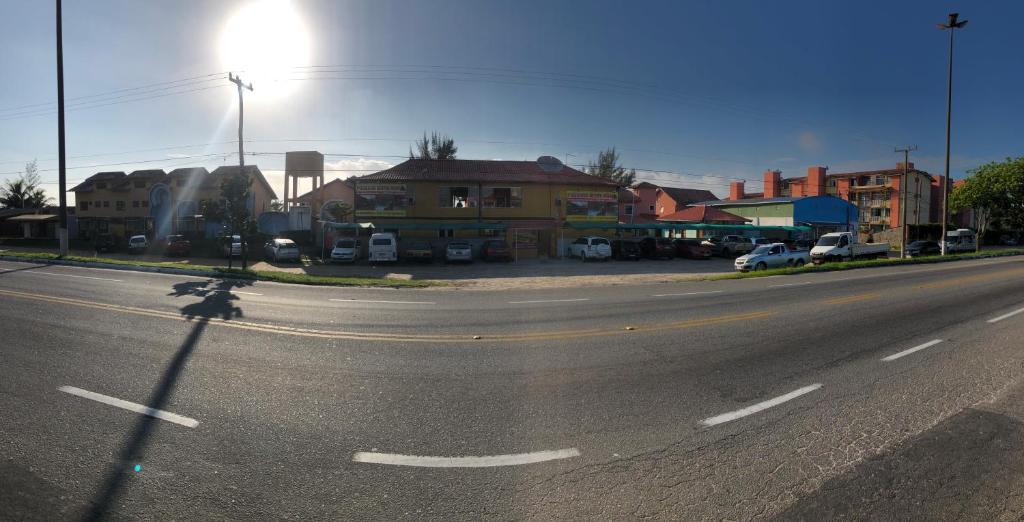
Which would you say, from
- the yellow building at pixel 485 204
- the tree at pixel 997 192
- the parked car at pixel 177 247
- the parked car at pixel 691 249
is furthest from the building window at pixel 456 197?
the tree at pixel 997 192

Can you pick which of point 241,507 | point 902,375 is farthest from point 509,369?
point 902,375

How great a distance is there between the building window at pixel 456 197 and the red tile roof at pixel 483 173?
90 centimetres

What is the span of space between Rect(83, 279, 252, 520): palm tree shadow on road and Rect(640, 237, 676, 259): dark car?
2706 cm

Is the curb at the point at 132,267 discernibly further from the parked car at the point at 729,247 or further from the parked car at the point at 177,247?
the parked car at the point at 729,247

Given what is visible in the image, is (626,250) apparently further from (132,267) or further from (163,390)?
(163,390)

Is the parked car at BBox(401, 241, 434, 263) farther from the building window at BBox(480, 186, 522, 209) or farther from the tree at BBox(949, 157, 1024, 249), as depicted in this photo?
the tree at BBox(949, 157, 1024, 249)

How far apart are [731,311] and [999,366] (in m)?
4.72

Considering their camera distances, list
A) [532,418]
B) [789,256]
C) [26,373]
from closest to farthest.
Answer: [532,418]
[26,373]
[789,256]

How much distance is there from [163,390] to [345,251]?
79.9 ft

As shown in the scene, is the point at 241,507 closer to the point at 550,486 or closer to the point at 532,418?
the point at 550,486

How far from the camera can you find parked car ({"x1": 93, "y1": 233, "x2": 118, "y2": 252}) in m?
36.8

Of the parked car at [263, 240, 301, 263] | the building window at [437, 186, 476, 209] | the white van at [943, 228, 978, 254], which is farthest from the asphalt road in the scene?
the white van at [943, 228, 978, 254]

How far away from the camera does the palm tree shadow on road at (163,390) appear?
128 inches

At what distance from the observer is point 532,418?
4.55 meters
